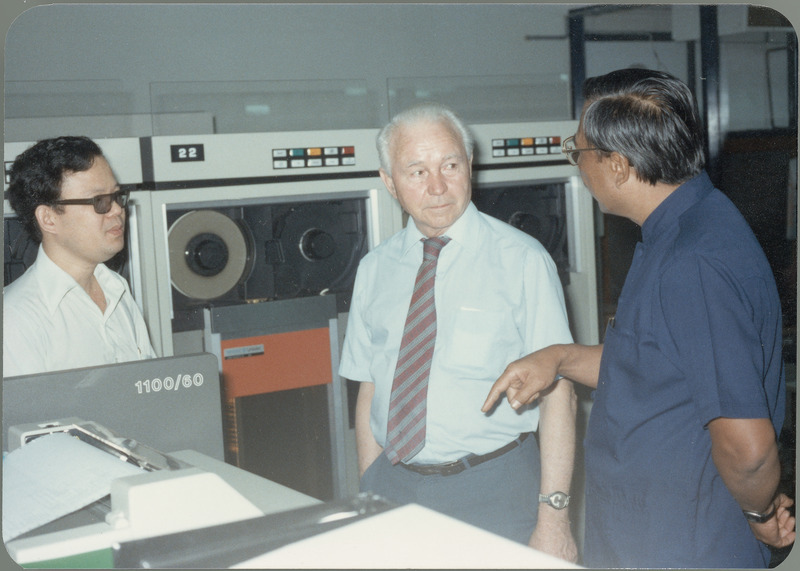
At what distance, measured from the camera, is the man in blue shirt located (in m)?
1.14

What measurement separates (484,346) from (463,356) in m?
0.05

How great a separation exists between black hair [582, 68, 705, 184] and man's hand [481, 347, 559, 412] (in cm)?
36

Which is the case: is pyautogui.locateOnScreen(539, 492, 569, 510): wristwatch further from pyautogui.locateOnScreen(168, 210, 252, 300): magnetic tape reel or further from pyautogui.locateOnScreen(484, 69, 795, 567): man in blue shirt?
pyautogui.locateOnScreen(168, 210, 252, 300): magnetic tape reel

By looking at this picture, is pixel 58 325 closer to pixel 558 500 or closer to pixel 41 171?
pixel 41 171

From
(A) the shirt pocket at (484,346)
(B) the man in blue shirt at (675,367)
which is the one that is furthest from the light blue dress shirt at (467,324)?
(B) the man in blue shirt at (675,367)

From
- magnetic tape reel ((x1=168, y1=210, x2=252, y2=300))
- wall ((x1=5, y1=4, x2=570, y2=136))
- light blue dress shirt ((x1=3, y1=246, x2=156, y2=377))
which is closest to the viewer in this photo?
light blue dress shirt ((x1=3, y1=246, x2=156, y2=377))

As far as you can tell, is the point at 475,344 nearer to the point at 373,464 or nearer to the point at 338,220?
the point at 373,464

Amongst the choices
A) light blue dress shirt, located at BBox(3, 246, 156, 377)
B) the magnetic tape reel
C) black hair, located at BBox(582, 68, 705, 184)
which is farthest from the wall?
black hair, located at BBox(582, 68, 705, 184)

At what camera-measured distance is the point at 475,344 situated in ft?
5.47

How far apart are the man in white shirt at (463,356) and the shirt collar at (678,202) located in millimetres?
369

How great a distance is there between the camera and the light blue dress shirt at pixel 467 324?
1.64 m

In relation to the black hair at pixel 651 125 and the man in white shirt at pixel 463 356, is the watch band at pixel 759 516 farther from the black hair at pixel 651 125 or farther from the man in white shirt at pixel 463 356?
the black hair at pixel 651 125

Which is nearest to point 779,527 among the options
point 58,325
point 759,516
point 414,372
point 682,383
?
point 759,516

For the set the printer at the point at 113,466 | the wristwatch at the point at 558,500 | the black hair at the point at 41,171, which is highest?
the black hair at the point at 41,171
